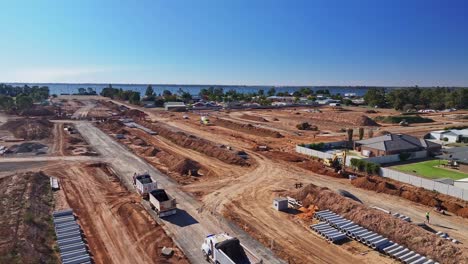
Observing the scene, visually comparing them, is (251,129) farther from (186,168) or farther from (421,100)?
(421,100)

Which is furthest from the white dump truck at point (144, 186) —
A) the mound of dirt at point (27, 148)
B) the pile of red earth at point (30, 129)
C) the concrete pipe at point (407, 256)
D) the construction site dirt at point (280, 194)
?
the pile of red earth at point (30, 129)

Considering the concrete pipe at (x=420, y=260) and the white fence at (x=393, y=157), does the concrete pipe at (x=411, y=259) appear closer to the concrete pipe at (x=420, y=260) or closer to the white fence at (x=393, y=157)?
the concrete pipe at (x=420, y=260)

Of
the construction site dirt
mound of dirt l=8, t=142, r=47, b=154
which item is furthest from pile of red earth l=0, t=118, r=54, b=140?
the construction site dirt

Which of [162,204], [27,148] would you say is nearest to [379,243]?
[162,204]

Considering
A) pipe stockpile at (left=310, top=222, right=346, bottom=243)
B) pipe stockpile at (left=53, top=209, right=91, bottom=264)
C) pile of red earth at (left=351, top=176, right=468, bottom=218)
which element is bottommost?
pipe stockpile at (left=310, top=222, right=346, bottom=243)

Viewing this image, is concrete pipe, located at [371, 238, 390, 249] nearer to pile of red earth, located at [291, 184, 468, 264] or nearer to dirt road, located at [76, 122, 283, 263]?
pile of red earth, located at [291, 184, 468, 264]
